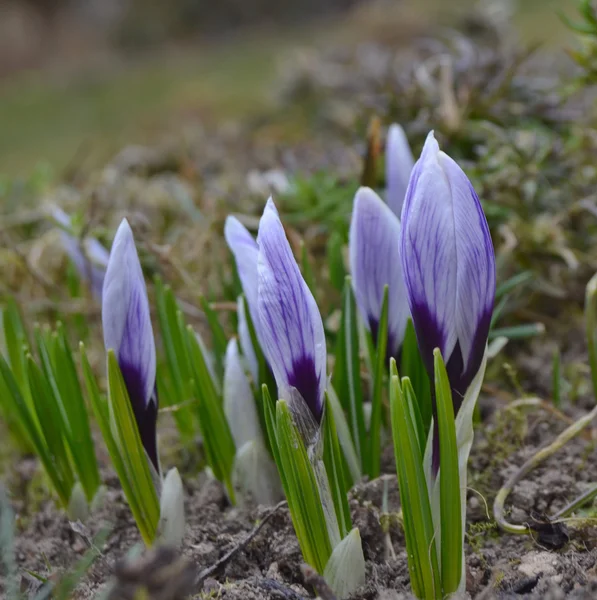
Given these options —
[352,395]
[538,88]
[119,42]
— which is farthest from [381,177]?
[119,42]

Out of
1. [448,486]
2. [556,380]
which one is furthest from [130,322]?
[556,380]

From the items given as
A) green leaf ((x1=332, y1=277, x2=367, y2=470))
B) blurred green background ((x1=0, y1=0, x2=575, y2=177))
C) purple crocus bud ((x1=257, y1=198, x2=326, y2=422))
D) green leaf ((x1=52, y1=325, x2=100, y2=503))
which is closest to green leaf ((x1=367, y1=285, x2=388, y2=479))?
green leaf ((x1=332, y1=277, x2=367, y2=470))

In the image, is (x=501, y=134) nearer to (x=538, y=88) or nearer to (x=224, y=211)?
(x=538, y=88)

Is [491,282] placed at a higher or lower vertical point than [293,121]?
higher

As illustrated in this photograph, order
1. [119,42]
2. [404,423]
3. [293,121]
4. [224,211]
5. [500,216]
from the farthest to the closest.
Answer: [119,42] < [293,121] < [224,211] < [500,216] < [404,423]

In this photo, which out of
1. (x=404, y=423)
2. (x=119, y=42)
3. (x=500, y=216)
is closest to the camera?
(x=404, y=423)

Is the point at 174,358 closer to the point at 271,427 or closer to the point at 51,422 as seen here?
the point at 51,422
